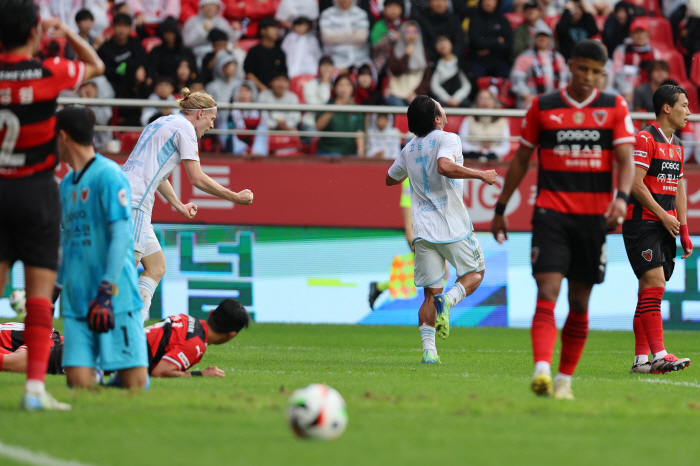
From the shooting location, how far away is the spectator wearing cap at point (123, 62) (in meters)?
15.9

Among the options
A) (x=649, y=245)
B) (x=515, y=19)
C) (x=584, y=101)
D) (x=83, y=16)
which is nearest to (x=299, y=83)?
(x=83, y=16)

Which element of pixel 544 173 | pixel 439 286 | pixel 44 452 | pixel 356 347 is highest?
pixel 544 173

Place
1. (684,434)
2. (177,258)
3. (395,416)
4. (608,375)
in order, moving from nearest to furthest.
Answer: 1. (684,434)
2. (395,416)
3. (608,375)
4. (177,258)

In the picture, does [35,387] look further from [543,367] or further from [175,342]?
[543,367]

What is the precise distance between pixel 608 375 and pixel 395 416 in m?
3.56

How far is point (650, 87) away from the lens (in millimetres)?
15984

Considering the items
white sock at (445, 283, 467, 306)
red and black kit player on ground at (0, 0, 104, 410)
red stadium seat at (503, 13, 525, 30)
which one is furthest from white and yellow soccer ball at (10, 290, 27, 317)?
red stadium seat at (503, 13, 525, 30)

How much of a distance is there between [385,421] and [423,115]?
4.33 meters

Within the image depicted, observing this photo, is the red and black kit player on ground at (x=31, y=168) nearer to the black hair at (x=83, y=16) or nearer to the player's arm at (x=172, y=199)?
the player's arm at (x=172, y=199)

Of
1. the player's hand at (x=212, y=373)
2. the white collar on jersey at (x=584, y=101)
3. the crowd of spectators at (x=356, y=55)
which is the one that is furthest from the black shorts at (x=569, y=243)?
the crowd of spectators at (x=356, y=55)

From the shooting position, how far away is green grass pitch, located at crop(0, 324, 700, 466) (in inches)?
152

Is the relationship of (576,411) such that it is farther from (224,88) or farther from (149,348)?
(224,88)

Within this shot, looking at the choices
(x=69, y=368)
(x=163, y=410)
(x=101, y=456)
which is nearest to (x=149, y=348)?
(x=69, y=368)

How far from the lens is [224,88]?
52.7 ft
